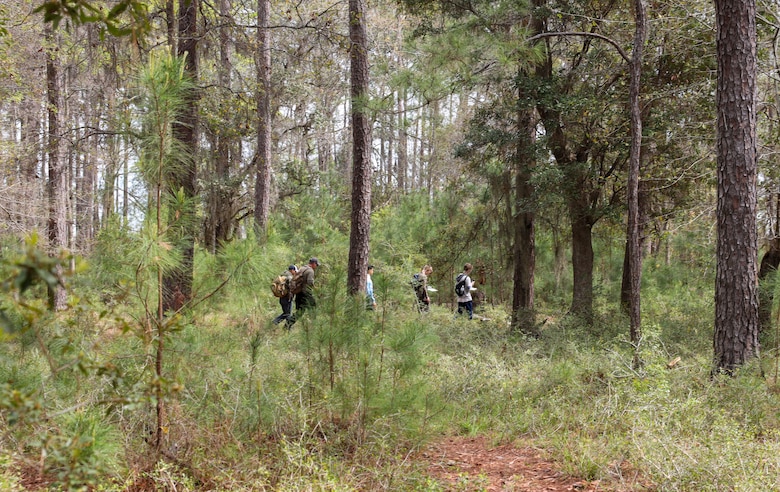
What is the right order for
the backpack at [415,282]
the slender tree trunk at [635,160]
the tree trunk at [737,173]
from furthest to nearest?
1. the slender tree trunk at [635,160]
2. the backpack at [415,282]
3. the tree trunk at [737,173]

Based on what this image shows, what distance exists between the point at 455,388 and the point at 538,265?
458 inches

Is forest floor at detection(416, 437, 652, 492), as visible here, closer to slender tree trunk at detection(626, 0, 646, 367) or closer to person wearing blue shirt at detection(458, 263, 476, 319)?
slender tree trunk at detection(626, 0, 646, 367)

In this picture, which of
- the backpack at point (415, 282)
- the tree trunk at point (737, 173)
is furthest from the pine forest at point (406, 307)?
the backpack at point (415, 282)

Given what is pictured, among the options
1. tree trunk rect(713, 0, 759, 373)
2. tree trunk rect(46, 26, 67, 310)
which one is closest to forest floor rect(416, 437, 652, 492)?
tree trunk rect(713, 0, 759, 373)

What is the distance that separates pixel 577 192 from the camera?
10578 millimetres

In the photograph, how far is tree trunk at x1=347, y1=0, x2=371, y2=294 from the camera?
23.3 feet

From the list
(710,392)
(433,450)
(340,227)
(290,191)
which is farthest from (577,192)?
(290,191)

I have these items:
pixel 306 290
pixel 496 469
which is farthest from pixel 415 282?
pixel 496 469

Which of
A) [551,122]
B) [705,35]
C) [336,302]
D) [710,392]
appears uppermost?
[705,35]

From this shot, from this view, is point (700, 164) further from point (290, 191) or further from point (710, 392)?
point (290, 191)

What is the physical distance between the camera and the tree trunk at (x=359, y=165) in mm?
7094

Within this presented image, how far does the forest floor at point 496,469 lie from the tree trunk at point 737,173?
2.70 metres

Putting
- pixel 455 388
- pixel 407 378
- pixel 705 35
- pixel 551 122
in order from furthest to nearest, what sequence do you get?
1. pixel 551 122
2. pixel 705 35
3. pixel 455 388
4. pixel 407 378

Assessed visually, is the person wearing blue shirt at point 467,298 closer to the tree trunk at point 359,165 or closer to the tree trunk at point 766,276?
the tree trunk at point 359,165
